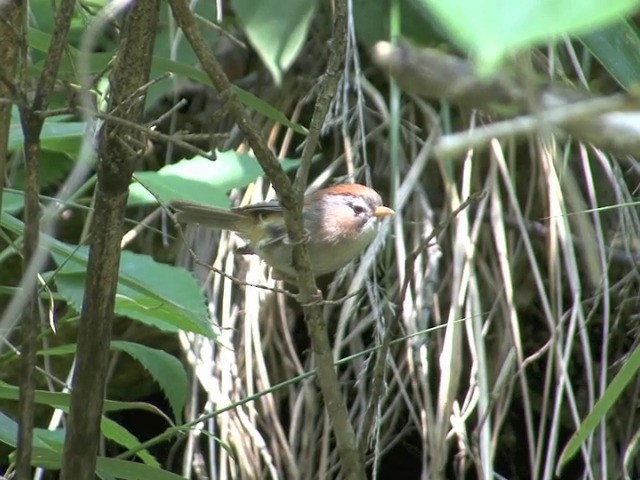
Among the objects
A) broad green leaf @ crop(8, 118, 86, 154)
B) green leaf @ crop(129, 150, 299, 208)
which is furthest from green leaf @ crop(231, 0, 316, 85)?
broad green leaf @ crop(8, 118, 86, 154)

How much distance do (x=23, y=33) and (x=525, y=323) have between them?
1.90 m

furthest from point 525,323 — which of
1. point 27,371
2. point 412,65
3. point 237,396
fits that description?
point 412,65

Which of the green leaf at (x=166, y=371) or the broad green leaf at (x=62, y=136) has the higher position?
the broad green leaf at (x=62, y=136)

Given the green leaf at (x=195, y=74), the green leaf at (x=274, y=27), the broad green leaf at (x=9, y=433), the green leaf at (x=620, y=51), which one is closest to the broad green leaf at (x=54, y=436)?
the broad green leaf at (x=9, y=433)

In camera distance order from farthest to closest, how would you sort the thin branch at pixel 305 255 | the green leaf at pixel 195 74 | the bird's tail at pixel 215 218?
the bird's tail at pixel 215 218, the green leaf at pixel 195 74, the thin branch at pixel 305 255

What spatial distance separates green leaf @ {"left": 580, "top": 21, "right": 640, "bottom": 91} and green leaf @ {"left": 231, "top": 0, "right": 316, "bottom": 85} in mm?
1001

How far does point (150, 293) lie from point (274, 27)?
112 cm

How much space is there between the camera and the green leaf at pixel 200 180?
1620 millimetres

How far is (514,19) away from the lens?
11.1 inches

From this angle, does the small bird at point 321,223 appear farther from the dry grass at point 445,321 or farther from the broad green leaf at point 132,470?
the broad green leaf at point 132,470

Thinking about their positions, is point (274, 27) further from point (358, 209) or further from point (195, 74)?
point (195, 74)

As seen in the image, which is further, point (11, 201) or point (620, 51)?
point (11, 201)

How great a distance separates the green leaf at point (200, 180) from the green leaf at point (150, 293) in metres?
0.12

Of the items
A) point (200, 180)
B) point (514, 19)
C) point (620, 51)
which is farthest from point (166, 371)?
point (514, 19)
